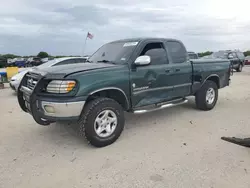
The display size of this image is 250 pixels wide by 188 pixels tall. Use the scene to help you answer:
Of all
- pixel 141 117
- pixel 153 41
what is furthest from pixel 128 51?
pixel 141 117

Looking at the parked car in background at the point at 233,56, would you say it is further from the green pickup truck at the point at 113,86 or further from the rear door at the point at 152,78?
the rear door at the point at 152,78

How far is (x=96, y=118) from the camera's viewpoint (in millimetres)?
3881

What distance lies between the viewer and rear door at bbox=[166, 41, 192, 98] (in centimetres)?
528

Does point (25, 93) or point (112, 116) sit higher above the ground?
point (25, 93)

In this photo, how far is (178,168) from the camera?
10.7 ft

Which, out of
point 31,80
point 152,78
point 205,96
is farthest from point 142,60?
point 205,96

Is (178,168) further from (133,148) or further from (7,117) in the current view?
(7,117)

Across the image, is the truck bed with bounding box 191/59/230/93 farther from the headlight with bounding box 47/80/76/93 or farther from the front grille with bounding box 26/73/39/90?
the front grille with bounding box 26/73/39/90

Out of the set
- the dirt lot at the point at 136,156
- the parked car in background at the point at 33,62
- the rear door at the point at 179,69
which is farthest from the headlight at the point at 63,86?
the parked car in background at the point at 33,62

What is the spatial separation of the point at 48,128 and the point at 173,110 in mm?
3310

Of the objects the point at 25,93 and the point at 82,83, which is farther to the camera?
the point at 25,93

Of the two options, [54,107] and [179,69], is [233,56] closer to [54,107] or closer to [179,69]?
[179,69]

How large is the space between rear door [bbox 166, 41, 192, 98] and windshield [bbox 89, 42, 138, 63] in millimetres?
1053

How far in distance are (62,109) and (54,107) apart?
0.44 feet
